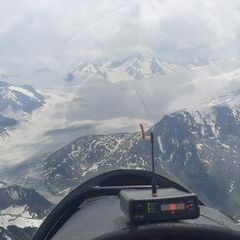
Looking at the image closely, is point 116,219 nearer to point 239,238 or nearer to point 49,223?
point 239,238

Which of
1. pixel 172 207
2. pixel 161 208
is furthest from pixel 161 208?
pixel 172 207

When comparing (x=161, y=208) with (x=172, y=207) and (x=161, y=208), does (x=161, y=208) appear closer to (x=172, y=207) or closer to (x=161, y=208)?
(x=161, y=208)

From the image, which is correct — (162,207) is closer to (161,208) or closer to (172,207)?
(161,208)

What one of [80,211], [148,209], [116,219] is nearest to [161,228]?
[148,209]

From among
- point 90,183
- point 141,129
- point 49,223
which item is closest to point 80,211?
point 49,223

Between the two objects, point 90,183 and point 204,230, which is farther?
point 90,183

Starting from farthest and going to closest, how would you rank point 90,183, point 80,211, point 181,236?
point 90,183 → point 80,211 → point 181,236

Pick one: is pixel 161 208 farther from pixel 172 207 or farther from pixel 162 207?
pixel 172 207

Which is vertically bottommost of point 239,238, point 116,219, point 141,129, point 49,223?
point 239,238

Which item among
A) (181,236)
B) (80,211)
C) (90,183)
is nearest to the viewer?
(181,236)

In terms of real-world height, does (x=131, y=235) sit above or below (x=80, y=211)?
below
